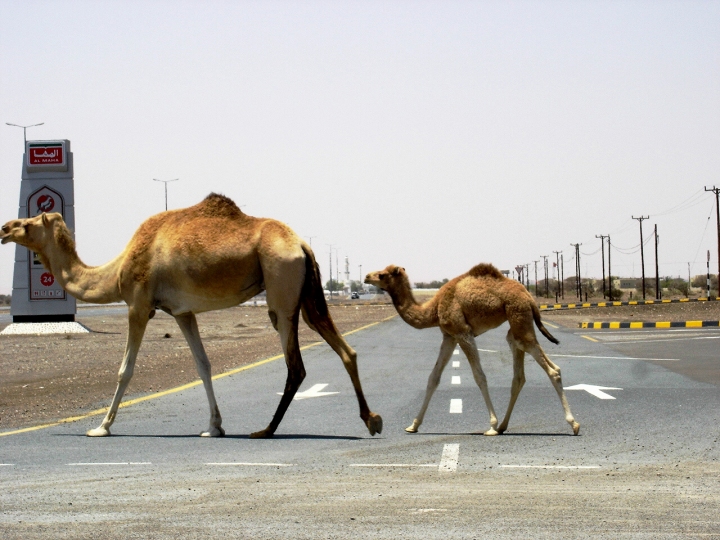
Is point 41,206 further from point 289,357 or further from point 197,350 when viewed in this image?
point 289,357

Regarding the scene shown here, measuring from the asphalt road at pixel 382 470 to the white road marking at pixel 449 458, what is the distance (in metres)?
0.03

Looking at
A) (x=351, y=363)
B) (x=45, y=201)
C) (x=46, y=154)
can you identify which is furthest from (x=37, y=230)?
(x=46, y=154)

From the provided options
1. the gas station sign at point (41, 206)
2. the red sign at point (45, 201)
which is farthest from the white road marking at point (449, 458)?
the red sign at point (45, 201)

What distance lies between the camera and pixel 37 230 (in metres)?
12.1

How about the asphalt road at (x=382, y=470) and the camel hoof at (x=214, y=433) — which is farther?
the camel hoof at (x=214, y=433)

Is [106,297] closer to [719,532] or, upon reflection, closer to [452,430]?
[452,430]

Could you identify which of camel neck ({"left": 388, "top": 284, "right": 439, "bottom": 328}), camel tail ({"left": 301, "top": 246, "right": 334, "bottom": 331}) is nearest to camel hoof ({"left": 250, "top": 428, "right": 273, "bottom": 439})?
camel tail ({"left": 301, "top": 246, "right": 334, "bottom": 331})

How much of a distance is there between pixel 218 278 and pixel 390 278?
7.11 feet

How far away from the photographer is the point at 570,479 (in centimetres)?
798

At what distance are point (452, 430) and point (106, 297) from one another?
4301 millimetres

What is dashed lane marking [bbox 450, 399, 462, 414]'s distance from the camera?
13398 mm

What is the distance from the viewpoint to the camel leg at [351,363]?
10.5 meters

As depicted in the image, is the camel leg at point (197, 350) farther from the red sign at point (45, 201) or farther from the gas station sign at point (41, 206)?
the red sign at point (45, 201)

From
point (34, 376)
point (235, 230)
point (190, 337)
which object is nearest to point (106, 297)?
point (190, 337)
